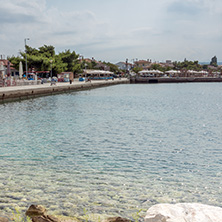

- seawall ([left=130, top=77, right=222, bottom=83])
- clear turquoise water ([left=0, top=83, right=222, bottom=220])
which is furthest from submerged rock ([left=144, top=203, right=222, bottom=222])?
seawall ([left=130, top=77, right=222, bottom=83])

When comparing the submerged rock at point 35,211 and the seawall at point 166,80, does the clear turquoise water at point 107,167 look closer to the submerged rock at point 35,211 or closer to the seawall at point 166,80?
the submerged rock at point 35,211

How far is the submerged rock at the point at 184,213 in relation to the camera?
3486 mm

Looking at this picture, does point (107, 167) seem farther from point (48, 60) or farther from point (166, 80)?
point (166, 80)

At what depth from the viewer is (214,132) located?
14883 mm

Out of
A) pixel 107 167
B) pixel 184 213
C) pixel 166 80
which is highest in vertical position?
pixel 166 80

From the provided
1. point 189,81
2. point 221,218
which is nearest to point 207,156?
point 221,218

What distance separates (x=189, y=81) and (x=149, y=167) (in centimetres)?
9323

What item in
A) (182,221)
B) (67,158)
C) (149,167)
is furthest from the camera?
(67,158)

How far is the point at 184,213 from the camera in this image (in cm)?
373

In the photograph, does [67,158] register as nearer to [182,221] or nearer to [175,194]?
[175,194]

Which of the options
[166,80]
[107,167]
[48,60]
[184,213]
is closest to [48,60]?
[48,60]

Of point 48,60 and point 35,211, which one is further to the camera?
point 48,60

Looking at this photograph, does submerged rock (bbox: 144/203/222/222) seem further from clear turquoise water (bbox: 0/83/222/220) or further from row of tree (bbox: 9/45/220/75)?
row of tree (bbox: 9/45/220/75)

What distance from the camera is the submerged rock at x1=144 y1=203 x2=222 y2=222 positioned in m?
3.49
